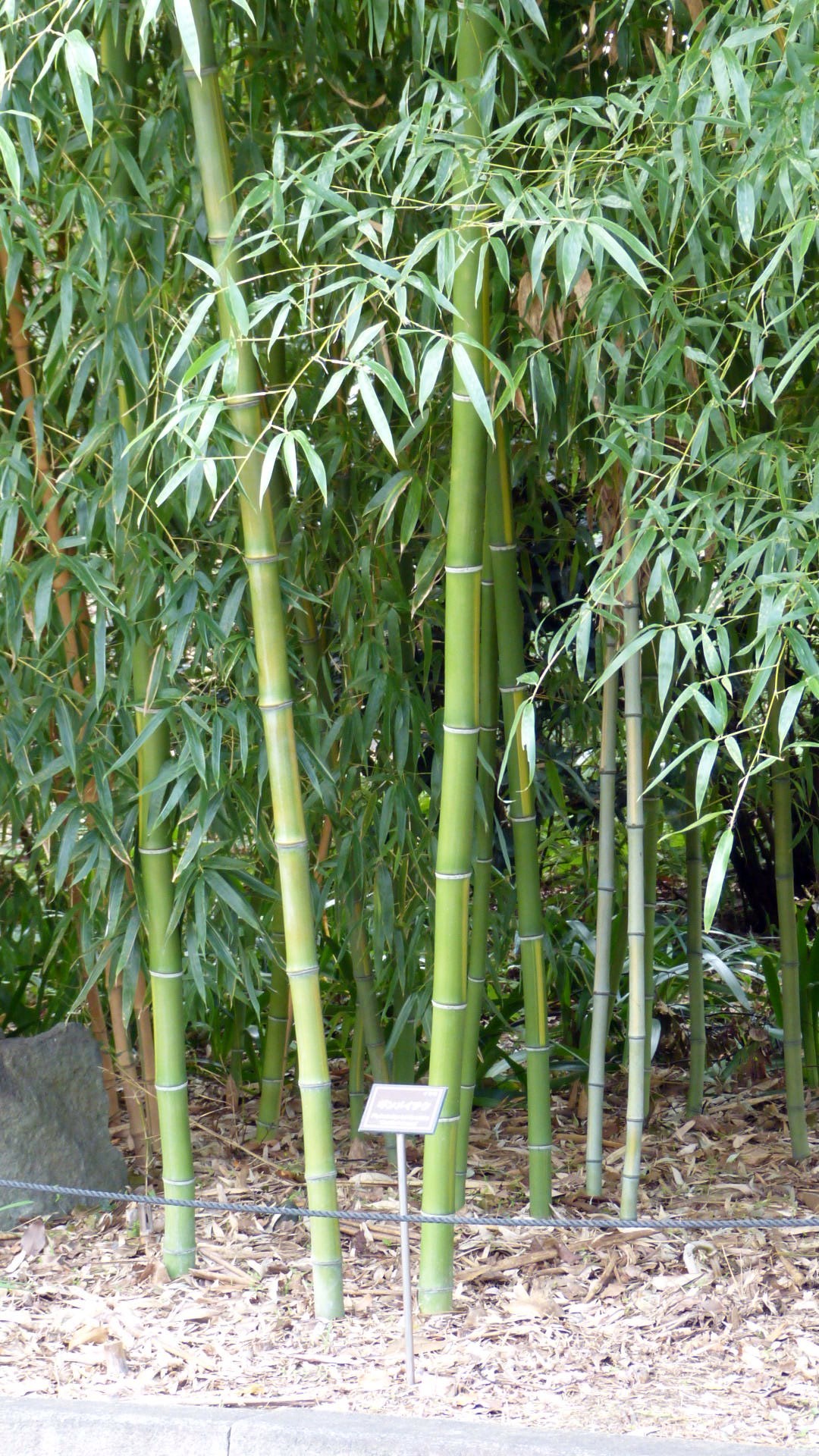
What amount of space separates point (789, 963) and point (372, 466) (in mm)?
1465

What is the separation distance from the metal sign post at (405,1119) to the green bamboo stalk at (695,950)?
1.36m

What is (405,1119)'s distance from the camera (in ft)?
6.25

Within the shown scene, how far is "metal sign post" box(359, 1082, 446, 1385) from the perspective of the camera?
1896mm

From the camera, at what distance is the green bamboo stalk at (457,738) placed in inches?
79.8

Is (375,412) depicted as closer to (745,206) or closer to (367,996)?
(745,206)

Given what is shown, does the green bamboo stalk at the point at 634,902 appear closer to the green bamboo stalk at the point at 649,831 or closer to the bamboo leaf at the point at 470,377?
the green bamboo stalk at the point at 649,831

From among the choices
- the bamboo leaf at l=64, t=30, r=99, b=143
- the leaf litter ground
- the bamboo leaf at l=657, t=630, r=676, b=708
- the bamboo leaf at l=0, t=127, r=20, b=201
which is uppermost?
the bamboo leaf at l=64, t=30, r=99, b=143

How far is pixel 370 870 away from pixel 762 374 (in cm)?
121

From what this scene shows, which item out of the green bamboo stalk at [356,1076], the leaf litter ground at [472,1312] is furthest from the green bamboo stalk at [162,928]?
the green bamboo stalk at [356,1076]

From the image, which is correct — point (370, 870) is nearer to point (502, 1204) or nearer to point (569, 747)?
point (502, 1204)

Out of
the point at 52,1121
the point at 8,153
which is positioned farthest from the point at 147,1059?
the point at 8,153

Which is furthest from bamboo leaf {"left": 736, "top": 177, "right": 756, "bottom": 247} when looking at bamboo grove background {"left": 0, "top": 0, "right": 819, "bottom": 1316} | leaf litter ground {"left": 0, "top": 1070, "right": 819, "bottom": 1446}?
leaf litter ground {"left": 0, "top": 1070, "right": 819, "bottom": 1446}

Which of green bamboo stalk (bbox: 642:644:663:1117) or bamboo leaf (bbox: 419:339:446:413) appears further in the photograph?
green bamboo stalk (bbox: 642:644:663:1117)

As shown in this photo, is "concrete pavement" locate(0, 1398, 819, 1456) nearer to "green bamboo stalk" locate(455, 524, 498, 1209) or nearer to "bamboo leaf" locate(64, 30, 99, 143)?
"green bamboo stalk" locate(455, 524, 498, 1209)
